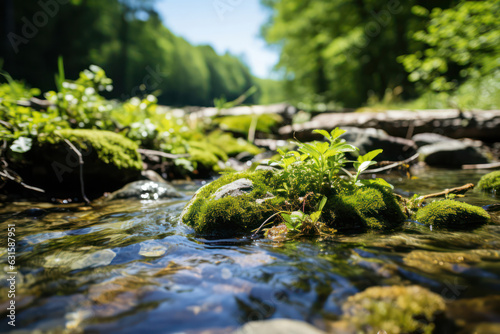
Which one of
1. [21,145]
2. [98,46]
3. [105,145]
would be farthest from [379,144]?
[98,46]

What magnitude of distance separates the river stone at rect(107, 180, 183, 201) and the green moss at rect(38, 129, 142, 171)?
0.54 metres

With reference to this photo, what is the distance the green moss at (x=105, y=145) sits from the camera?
430cm

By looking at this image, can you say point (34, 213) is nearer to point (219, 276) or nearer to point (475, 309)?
point (219, 276)

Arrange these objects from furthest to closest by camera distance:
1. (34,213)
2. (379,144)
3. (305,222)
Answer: (379,144), (34,213), (305,222)

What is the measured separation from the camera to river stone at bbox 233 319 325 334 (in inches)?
47.7

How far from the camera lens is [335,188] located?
8.98 ft

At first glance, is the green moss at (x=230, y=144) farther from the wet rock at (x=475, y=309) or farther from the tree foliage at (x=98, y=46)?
the wet rock at (x=475, y=309)

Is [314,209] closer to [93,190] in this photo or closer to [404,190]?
[404,190]

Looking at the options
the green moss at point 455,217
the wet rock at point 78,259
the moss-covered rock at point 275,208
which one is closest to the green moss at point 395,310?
the moss-covered rock at point 275,208

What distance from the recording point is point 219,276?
177 centimetres

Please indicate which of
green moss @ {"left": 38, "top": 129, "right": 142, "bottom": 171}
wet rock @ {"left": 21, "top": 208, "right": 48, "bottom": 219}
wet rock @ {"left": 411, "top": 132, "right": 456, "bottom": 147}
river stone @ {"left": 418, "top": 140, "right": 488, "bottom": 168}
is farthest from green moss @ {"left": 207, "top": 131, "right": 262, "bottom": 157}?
wet rock @ {"left": 21, "top": 208, "right": 48, "bottom": 219}

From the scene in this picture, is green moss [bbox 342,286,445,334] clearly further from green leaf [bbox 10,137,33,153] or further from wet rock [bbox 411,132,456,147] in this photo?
wet rock [bbox 411,132,456,147]

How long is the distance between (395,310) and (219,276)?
1.03m

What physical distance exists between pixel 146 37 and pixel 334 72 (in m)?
29.9
